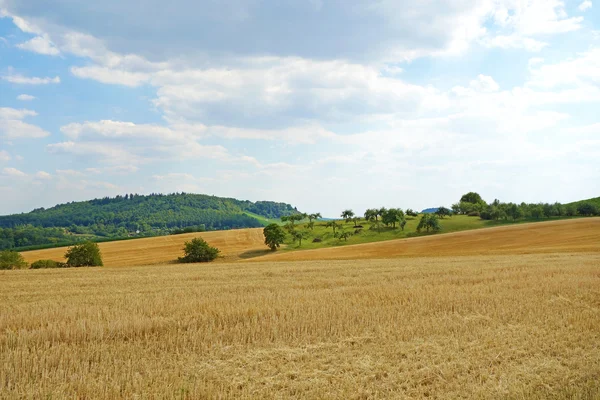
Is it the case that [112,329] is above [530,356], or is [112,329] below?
above

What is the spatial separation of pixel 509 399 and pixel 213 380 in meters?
5.08

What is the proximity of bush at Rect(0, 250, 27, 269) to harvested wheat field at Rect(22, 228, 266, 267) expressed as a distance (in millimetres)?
13786

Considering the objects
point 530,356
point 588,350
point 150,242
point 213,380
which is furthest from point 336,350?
point 150,242

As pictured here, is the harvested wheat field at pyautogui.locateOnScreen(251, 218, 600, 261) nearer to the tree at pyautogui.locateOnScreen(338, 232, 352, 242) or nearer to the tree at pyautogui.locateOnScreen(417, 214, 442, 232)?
the tree at pyautogui.locateOnScreen(417, 214, 442, 232)

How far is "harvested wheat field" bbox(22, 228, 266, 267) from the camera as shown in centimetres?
7481

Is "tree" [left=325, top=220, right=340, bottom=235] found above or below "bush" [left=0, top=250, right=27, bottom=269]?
above

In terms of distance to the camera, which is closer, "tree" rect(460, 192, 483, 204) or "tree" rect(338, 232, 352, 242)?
"tree" rect(338, 232, 352, 242)

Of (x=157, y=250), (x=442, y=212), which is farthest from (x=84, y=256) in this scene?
(x=442, y=212)

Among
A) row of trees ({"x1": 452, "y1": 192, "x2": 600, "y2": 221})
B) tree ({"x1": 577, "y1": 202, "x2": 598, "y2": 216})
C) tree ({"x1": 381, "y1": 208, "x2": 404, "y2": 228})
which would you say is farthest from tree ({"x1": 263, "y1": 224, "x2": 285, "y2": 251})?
tree ({"x1": 577, "y1": 202, "x2": 598, "y2": 216})

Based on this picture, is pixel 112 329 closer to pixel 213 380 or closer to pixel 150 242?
pixel 213 380

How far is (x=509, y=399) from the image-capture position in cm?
679

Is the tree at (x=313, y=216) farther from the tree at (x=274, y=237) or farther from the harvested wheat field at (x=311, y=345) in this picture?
the harvested wheat field at (x=311, y=345)

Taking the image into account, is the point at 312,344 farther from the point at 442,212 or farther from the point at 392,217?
the point at 442,212

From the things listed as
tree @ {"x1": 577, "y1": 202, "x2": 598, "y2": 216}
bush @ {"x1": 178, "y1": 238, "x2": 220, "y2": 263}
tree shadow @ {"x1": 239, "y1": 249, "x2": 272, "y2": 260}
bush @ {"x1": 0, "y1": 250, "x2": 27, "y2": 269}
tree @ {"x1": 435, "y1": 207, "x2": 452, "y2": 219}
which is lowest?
tree shadow @ {"x1": 239, "y1": 249, "x2": 272, "y2": 260}
